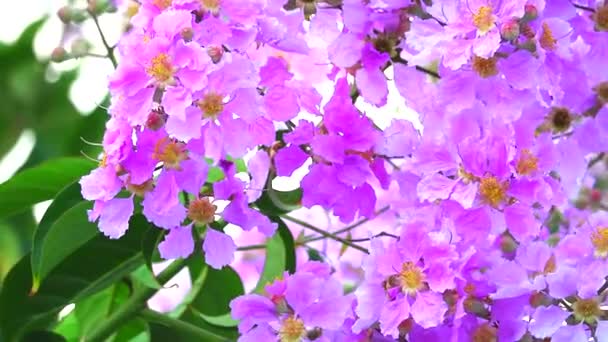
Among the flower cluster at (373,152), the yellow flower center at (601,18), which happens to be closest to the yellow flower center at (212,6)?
the flower cluster at (373,152)

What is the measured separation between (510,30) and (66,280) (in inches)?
15.8

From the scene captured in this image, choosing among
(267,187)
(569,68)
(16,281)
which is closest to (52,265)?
(16,281)

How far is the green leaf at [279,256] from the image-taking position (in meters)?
0.85

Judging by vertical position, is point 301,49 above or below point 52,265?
above

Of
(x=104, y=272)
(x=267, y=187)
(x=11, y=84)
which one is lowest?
(x=11, y=84)

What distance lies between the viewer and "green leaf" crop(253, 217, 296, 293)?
2.80 ft

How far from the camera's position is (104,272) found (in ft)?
2.73

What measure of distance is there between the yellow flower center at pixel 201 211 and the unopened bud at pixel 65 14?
A: 0.27 metres

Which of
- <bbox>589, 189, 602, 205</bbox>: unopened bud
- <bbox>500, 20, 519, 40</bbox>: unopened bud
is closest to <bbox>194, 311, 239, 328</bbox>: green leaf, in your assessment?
<bbox>500, 20, 519, 40</bbox>: unopened bud

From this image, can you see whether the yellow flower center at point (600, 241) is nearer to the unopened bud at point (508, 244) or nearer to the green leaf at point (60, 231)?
the unopened bud at point (508, 244)

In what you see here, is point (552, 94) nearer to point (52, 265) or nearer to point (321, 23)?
point (321, 23)

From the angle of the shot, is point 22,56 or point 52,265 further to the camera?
point 22,56

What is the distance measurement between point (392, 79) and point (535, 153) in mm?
122

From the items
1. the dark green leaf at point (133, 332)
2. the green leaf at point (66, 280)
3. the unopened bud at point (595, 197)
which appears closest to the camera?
the green leaf at point (66, 280)
